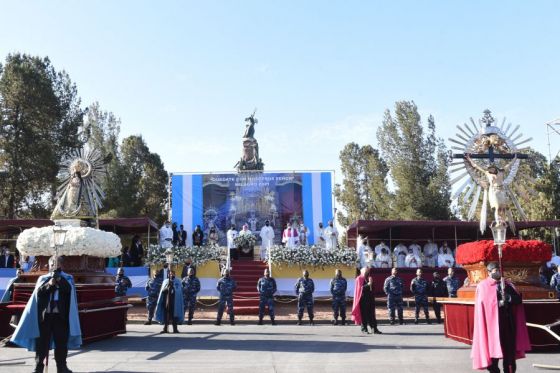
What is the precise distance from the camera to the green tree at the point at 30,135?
3547cm

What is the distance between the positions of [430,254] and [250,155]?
11.8 meters

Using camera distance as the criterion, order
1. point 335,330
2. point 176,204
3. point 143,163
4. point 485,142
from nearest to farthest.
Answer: point 485,142
point 335,330
point 176,204
point 143,163

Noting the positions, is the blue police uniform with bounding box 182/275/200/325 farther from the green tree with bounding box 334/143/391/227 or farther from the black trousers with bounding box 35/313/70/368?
the green tree with bounding box 334/143/391/227

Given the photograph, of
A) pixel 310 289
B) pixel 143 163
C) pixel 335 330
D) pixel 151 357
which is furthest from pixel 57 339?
pixel 143 163

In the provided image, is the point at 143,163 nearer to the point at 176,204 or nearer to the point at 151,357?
the point at 176,204

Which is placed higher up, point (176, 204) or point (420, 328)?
point (176, 204)

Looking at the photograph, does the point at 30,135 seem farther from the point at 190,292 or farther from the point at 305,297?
the point at 305,297

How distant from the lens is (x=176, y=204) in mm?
30094

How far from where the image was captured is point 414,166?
43688mm

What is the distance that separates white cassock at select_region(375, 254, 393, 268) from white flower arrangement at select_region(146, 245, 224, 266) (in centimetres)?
715

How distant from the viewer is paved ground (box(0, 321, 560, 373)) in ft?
30.8

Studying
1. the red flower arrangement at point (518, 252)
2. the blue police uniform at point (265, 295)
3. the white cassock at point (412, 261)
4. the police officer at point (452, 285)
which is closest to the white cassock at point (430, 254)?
the white cassock at point (412, 261)

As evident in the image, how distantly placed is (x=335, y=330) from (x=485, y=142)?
23.0 feet

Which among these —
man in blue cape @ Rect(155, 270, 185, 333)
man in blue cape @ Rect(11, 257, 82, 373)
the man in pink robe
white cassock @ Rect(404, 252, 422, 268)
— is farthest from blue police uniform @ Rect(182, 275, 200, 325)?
the man in pink robe
